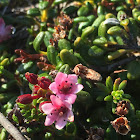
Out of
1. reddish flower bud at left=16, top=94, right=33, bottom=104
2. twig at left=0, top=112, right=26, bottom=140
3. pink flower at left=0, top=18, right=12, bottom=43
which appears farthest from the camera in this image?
pink flower at left=0, top=18, right=12, bottom=43

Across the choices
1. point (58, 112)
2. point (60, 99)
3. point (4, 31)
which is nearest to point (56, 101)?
point (60, 99)

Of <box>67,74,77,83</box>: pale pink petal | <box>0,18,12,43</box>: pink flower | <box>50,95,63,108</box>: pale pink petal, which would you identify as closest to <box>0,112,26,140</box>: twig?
<box>50,95,63,108</box>: pale pink petal

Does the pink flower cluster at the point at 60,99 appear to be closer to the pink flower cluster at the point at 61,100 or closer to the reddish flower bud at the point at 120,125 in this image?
the pink flower cluster at the point at 61,100

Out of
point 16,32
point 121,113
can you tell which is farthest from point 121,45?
point 16,32

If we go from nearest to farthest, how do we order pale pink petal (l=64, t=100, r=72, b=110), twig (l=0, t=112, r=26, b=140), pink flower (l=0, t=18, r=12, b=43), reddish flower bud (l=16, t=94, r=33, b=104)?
pale pink petal (l=64, t=100, r=72, b=110) < twig (l=0, t=112, r=26, b=140) < reddish flower bud (l=16, t=94, r=33, b=104) < pink flower (l=0, t=18, r=12, b=43)

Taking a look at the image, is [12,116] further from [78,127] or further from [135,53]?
[135,53]

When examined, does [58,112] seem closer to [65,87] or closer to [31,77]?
[65,87]

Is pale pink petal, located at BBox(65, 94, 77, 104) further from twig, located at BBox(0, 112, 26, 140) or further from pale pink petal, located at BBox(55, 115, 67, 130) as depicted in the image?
twig, located at BBox(0, 112, 26, 140)

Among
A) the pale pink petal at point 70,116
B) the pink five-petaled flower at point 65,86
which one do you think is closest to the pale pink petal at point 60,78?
the pink five-petaled flower at point 65,86

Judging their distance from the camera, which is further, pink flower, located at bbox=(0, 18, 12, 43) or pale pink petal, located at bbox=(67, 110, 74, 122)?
pink flower, located at bbox=(0, 18, 12, 43)
